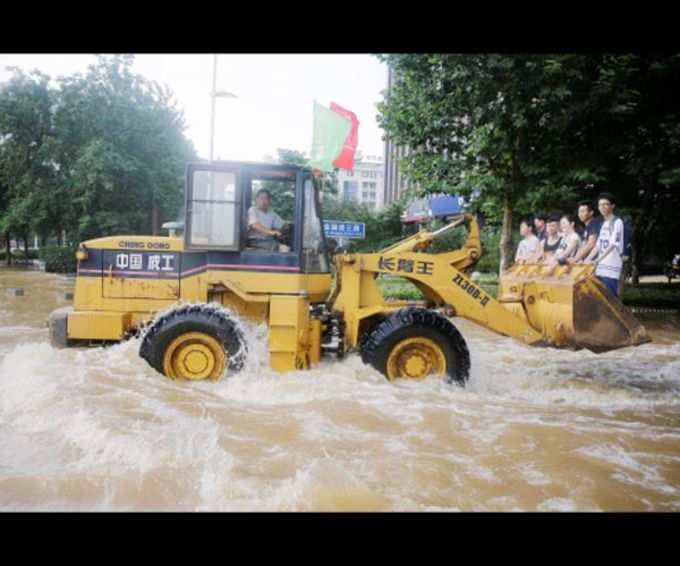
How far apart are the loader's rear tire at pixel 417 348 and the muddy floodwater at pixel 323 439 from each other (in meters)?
0.14

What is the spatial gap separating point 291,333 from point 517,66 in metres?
9.52

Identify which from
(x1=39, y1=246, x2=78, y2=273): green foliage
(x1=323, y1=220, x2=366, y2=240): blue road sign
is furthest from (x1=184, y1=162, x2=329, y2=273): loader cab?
(x1=39, y1=246, x2=78, y2=273): green foliage

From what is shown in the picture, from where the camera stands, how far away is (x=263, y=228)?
670 centimetres

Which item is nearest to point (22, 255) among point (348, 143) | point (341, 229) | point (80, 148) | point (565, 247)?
point (80, 148)

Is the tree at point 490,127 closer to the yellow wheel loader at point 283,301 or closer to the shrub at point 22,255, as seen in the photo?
the yellow wheel loader at point 283,301

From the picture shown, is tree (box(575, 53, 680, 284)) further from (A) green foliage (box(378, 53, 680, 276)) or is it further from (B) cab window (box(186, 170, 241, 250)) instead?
(B) cab window (box(186, 170, 241, 250))

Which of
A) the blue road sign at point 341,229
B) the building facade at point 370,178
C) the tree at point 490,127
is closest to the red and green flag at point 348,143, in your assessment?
the blue road sign at point 341,229

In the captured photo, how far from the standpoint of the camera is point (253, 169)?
667 centimetres

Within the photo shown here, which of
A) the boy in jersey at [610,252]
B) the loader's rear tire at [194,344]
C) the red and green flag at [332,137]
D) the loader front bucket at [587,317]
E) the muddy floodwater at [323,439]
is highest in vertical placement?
the red and green flag at [332,137]

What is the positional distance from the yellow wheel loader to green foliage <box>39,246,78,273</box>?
22.3m

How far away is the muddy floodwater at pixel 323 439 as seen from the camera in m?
3.96

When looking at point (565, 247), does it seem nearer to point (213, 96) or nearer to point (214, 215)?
point (214, 215)

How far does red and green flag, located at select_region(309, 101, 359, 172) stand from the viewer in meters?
11.6

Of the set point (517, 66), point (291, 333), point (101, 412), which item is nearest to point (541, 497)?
point (291, 333)
